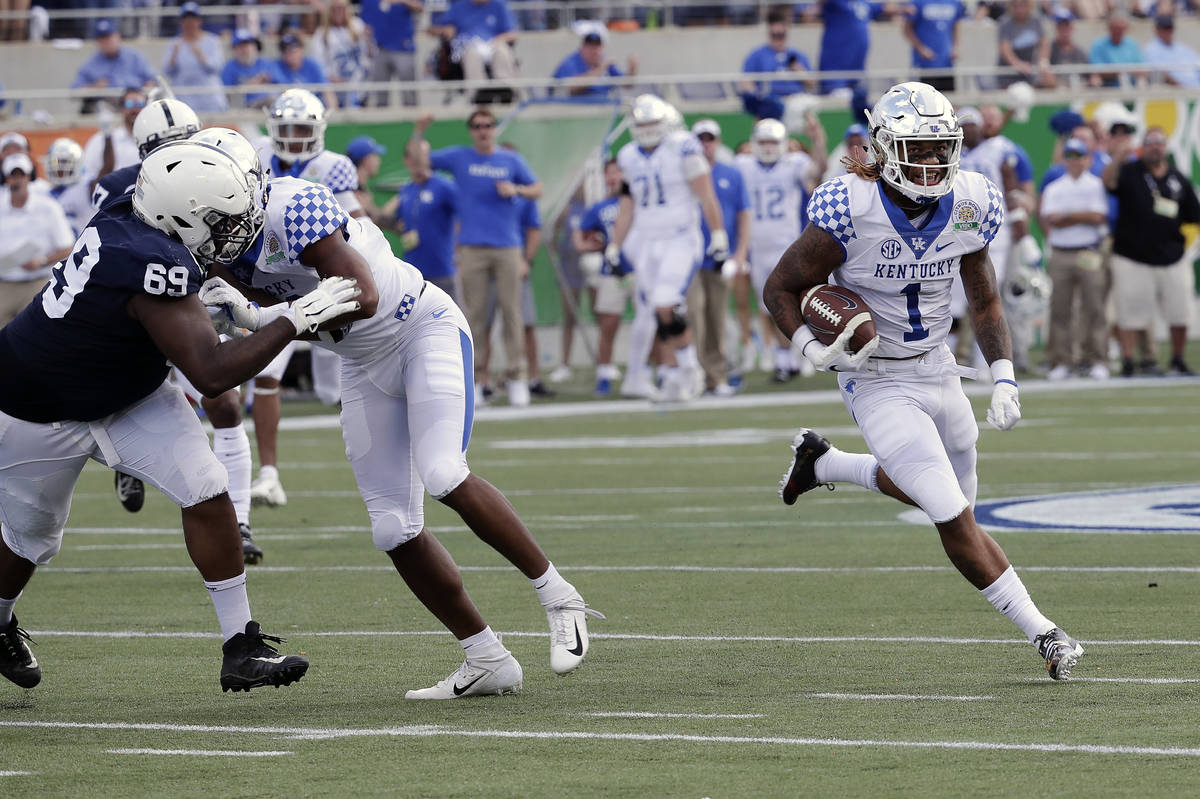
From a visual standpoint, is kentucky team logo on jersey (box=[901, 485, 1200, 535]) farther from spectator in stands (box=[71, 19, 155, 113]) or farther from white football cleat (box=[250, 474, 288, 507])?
spectator in stands (box=[71, 19, 155, 113])

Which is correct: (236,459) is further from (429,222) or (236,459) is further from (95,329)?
(429,222)

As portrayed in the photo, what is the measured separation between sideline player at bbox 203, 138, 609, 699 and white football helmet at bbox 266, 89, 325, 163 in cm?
355

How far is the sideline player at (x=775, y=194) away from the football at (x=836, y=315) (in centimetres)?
1113

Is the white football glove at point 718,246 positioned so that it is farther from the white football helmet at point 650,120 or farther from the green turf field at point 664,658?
the green turf field at point 664,658

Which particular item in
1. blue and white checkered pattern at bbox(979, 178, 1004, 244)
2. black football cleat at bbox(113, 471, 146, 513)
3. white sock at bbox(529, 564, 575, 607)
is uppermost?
blue and white checkered pattern at bbox(979, 178, 1004, 244)

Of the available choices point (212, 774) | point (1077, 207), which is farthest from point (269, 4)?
point (212, 774)

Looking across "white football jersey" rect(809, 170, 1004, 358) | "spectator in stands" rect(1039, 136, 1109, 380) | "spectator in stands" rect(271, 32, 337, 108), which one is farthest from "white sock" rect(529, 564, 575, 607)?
"spectator in stands" rect(271, 32, 337, 108)

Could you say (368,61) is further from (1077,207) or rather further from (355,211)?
(355,211)

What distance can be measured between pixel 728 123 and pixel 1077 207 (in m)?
3.89

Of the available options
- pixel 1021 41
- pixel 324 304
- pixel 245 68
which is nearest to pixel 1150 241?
pixel 1021 41

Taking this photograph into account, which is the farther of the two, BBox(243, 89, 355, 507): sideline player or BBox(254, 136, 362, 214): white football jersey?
BBox(254, 136, 362, 214): white football jersey

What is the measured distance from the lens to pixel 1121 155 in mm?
17062

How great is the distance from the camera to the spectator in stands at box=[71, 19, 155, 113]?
18.8m

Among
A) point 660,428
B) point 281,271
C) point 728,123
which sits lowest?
point 660,428
